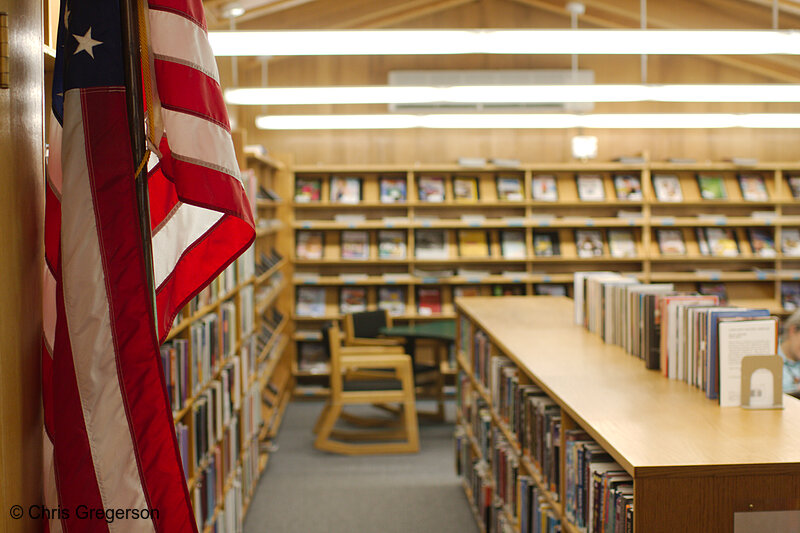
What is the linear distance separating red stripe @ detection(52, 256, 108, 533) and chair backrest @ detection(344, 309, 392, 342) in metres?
5.16

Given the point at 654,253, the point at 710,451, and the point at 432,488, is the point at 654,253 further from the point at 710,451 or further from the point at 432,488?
the point at 710,451

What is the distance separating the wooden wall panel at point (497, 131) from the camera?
7.86 meters

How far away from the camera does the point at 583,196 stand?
7.80 meters

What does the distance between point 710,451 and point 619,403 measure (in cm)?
50

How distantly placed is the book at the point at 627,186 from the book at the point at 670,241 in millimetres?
492

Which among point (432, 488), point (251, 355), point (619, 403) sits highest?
point (619, 403)

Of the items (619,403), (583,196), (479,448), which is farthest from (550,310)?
(583,196)

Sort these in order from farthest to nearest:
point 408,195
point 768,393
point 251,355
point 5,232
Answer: point 408,195 → point 251,355 → point 768,393 → point 5,232

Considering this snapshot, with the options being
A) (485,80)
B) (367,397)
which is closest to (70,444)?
(367,397)

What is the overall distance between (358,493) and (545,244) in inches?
148

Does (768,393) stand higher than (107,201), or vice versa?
(107,201)

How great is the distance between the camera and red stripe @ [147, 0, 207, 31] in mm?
1574

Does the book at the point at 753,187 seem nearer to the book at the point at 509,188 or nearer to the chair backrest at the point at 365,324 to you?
the book at the point at 509,188

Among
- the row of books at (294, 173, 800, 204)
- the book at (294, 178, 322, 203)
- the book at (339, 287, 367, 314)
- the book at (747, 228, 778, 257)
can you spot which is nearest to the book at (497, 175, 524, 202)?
the row of books at (294, 173, 800, 204)
